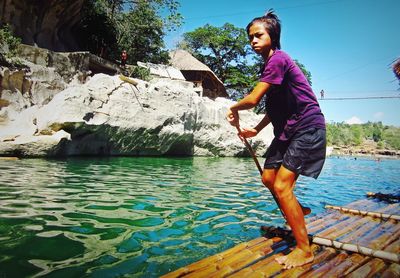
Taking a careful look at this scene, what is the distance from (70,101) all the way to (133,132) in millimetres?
3489

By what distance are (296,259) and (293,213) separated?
13.6 inches

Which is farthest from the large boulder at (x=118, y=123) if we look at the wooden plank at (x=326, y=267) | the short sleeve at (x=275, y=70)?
the wooden plank at (x=326, y=267)

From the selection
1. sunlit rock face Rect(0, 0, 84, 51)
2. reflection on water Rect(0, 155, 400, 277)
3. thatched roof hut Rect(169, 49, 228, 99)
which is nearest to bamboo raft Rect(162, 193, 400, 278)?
reflection on water Rect(0, 155, 400, 277)

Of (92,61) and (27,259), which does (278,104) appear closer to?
(27,259)

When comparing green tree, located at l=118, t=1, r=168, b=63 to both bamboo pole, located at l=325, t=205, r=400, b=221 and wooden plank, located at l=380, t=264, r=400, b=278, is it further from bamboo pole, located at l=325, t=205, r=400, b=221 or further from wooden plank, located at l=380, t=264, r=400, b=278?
wooden plank, located at l=380, t=264, r=400, b=278

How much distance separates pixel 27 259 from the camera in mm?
2357

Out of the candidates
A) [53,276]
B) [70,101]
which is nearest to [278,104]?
[53,276]

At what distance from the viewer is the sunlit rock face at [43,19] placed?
52.3 ft

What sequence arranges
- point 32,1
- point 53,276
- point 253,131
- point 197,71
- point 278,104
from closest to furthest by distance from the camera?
point 53,276 < point 278,104 < point 253,131 < point 32,1 < point 197,71

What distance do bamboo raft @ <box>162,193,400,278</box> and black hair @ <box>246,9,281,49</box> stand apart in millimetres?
1811

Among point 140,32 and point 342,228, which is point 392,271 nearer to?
point 342,228

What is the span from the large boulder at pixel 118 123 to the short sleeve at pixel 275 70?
9832 millimetres

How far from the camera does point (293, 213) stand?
7.54 ft

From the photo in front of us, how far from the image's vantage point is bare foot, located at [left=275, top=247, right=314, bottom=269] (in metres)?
2.10
